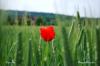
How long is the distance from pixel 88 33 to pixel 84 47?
0.04 metres

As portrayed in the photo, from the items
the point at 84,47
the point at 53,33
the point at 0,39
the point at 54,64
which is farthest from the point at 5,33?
the point at 53,33

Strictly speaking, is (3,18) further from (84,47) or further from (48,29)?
(48,29)

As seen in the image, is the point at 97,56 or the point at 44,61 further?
the point at 44,61

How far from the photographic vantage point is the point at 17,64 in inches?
7.4

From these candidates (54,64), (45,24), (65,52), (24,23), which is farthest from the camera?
(45,24)

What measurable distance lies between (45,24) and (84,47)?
0.25 meters

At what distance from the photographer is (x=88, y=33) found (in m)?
0.41

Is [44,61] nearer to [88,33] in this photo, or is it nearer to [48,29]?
[88,33]

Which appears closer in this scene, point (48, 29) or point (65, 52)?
point (65, 52)

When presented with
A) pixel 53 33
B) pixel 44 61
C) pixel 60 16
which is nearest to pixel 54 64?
pixel 44 61

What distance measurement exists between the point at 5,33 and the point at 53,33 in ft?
1.24

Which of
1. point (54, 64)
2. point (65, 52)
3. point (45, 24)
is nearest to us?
point (65, 52)

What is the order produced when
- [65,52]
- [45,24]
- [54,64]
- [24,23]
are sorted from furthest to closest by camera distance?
[45,24] → [24,23] → [54,64] → [65,52]

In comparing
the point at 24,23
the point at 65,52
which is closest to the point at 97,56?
the point at 65,52
